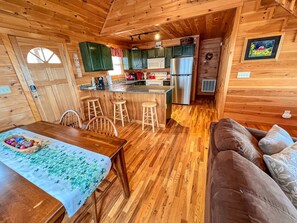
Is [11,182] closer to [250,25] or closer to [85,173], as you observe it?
[85,173]

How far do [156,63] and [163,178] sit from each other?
14.3 feet

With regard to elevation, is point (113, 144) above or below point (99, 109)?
above

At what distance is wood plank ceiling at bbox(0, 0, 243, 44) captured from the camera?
2191 mm

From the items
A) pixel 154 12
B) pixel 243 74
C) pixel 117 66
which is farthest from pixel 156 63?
pixel 243 74

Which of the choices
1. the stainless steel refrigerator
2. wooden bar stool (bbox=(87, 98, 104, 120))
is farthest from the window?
the stainless steel refrigerator

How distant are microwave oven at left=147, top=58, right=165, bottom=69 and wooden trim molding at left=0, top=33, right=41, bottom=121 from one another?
388cm

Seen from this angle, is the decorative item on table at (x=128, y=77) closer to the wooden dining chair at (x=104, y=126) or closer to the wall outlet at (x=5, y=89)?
the wall outlet at (x=5, y=89)

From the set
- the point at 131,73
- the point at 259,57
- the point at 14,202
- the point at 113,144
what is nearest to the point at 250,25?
the point at 259,57

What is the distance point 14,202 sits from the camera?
669 mm

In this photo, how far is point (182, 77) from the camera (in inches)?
168

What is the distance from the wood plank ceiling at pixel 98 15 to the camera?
219 centimetres

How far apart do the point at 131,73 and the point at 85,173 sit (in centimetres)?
506

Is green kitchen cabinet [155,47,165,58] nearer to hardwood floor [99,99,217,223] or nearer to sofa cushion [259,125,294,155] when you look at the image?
hardwood floor [99,99,217,223]

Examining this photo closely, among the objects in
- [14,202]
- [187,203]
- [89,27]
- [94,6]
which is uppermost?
[94,6]
